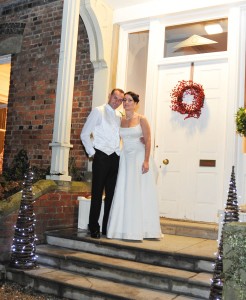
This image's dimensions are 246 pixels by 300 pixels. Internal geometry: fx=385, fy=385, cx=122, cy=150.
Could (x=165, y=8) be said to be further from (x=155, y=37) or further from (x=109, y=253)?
(x=109, y=253)

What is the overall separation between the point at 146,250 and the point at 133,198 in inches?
27.8

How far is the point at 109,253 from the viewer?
167 inches

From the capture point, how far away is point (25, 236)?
14.1ft

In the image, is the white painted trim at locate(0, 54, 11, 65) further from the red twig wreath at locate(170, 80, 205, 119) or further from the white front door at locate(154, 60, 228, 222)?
the red twig wreath at locate(170, 80, 205, 119)

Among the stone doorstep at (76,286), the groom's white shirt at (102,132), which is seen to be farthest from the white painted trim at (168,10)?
the stone doorstep at (76,286)

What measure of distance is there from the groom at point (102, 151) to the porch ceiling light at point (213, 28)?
80.5 inches

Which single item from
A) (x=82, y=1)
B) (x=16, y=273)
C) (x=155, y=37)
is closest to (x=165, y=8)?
(x=155, y=37)

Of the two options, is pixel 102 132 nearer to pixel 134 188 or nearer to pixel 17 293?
pixel 134 188

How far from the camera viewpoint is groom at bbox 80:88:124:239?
180 inches

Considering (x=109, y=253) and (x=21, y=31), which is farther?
(x=21, y=31)

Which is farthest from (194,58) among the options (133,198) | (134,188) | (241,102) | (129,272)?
(129,272)

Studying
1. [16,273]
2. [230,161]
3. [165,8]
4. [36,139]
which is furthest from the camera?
[36,139]

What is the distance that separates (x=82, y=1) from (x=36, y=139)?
244 centimetres

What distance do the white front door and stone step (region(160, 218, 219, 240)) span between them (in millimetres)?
338
